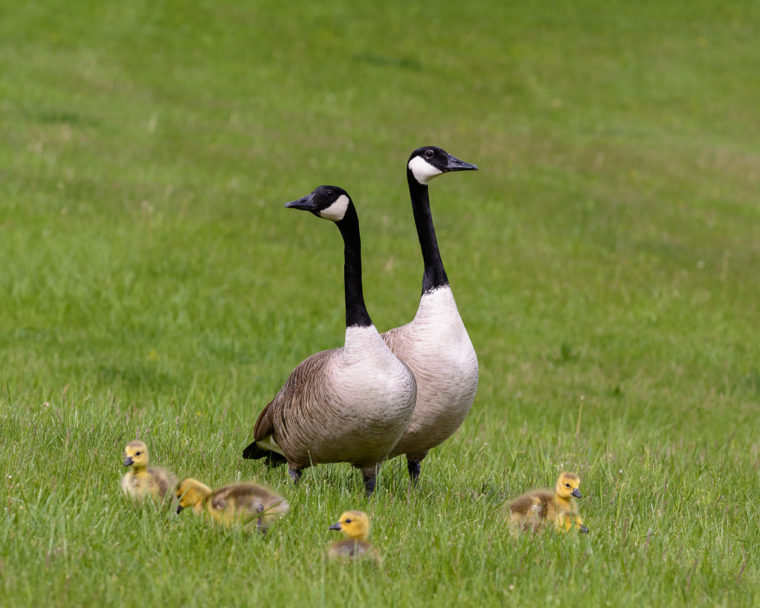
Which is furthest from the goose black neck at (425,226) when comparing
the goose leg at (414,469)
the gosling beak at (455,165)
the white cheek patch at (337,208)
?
the goose leg at (414,469)

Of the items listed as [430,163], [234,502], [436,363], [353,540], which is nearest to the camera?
[353,540]

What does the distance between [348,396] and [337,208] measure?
1159 mm

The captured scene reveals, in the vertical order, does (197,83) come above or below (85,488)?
above

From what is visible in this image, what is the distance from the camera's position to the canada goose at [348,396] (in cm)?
536

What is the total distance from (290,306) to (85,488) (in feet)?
22.9

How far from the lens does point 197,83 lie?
24.3 metres

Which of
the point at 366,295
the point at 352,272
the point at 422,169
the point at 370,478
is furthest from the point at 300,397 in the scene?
the point at 366,295

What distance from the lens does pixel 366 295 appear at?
1234cm

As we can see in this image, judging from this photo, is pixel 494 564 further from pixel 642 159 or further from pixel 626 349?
pixel 642 159

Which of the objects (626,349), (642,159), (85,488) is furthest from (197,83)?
(85,488)

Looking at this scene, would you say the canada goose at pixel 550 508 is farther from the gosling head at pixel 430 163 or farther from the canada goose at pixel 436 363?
the gosling head at pixel 430 163

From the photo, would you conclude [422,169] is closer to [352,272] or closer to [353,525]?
[352,272]

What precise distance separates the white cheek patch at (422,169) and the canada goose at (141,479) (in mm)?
2801

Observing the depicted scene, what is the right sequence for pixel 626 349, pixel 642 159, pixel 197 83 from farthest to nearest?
1. pixel 197 83
2. pixel 642 159
3. pixel 626 349
